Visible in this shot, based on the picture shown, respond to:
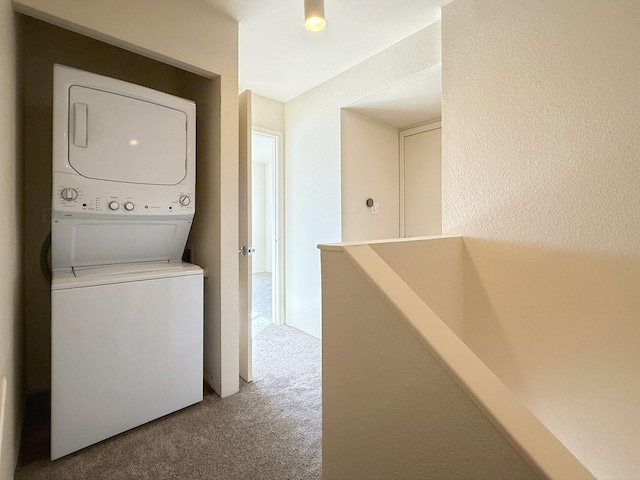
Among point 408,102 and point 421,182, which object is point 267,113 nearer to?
point 408,102

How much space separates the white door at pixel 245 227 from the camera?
204 centimetres

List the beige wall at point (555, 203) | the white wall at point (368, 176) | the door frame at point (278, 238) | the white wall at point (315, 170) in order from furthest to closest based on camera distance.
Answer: the door frame at point (278, 238)
the white wall at point (368, 176)
the white wall at point (315, 170)
the beige wall at point (555, 203)

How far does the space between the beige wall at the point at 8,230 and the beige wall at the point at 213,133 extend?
475mm

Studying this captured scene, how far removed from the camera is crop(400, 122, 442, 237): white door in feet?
9.05

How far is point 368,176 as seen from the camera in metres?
2.83

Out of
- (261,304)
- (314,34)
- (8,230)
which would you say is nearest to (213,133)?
(314,34)

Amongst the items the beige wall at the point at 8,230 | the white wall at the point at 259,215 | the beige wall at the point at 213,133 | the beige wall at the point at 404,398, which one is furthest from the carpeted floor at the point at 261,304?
the beige wall at the point at 404,398

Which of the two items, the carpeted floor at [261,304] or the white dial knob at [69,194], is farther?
the carpeted floor at [261,304]

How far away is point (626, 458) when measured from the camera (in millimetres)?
1230

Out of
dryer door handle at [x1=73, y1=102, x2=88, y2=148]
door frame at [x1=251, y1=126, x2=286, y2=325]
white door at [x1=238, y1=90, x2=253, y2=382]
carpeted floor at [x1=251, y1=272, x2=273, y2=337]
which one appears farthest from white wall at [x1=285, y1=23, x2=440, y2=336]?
dryer door handle at [x1=73, y1=102, x2=88, y2=148]

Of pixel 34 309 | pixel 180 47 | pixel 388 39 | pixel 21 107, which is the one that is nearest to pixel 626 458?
pixel 388 39

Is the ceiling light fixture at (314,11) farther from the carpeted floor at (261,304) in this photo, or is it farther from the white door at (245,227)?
the carpeted floor at (261,304)

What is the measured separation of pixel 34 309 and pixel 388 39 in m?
2.97

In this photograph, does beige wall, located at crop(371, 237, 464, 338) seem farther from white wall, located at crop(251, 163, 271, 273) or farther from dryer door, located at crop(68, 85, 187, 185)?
white wall, located at crop(251, 163, 271, 273)
